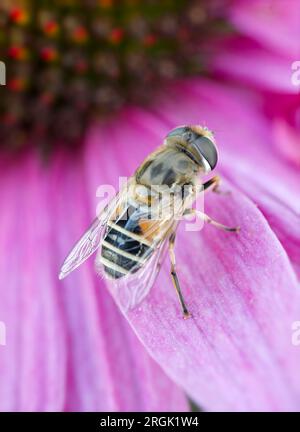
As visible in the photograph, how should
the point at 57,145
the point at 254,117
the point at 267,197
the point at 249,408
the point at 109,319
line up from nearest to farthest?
the point at 249,408 → the point at 267,197 → the point at 109,319 → the point at 254,117 → the point at 57,145

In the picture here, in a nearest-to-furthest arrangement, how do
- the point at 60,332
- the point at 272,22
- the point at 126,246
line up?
the point at 126,246, the point at 60,332, the point at 272,22

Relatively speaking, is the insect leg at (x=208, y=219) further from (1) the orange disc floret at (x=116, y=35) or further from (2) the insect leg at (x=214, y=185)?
(1) the orange disc floret at (x=116, y=35)

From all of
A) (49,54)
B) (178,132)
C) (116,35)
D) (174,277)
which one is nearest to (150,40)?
(116,35)

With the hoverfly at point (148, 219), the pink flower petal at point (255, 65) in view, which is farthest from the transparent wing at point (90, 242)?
the pink flower petal at point (255, 65)

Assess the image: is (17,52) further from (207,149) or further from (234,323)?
(234,323)

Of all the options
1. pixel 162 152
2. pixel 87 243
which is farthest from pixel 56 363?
pixel 162 152

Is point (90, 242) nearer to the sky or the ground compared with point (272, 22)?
nearer to the ground

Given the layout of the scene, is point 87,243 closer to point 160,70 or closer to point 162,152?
point 162,152
